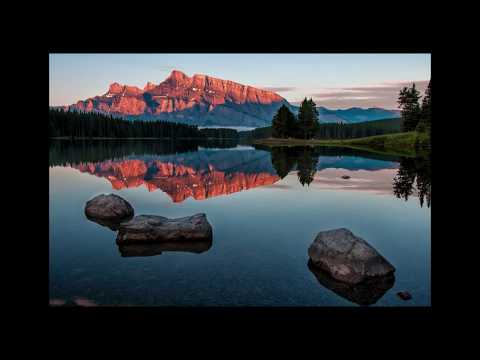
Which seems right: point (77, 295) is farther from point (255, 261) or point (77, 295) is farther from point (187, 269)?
point (255, 261)

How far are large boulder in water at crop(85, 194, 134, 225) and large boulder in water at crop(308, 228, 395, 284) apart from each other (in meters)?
11.8

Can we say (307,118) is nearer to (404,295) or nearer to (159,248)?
(159,248)

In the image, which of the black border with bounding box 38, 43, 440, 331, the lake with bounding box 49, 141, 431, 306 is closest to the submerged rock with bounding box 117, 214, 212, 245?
the lake with bounding box 49, 141, 431, 306

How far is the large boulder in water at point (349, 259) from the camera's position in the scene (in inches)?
400

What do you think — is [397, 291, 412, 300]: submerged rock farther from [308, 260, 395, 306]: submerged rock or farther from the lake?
[308, 260, 395, 306]: submerged rock

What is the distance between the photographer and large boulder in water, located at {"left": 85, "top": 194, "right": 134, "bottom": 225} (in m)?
18.2

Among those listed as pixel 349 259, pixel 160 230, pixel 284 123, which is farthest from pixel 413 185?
pixel 284 123

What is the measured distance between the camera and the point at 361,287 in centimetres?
987

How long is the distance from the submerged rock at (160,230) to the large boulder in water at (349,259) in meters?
5.53
